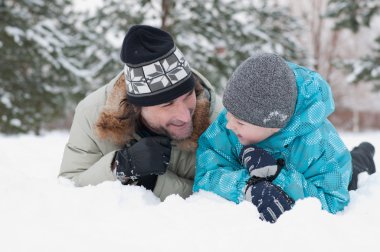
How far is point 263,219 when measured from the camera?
1587 mm

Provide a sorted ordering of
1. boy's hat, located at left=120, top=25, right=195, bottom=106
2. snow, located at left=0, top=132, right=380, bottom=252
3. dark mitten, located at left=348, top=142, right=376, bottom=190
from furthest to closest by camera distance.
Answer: dark mitten, located at left=348, top=142, right=376, bottom=190, boy's hat, located at left=120, top=25, right=195, bottom=106, snow, located at left=0, top=132, right=380, bottom=252

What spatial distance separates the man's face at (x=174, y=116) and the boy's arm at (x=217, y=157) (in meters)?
0.12

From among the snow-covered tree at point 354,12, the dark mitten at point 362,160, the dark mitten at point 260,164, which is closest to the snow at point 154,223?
the dark mitten at point 260,164

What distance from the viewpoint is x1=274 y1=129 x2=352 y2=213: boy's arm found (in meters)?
1.76

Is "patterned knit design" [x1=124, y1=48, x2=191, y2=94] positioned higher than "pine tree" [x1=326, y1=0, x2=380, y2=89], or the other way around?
"patterned knit design" [x1=124, y1=48, x2=191, y2=94]

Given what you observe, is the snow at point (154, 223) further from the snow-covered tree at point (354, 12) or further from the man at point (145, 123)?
the snow-covered tree at point (354, 12)

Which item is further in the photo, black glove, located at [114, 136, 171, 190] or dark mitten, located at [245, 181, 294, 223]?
black glove, located at [114, 136, 171, 190]

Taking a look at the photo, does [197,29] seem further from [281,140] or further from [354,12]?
[281,140]

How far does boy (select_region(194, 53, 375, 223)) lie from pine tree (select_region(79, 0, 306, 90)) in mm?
5538

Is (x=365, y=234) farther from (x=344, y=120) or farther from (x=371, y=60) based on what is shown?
(x=344, y=120)

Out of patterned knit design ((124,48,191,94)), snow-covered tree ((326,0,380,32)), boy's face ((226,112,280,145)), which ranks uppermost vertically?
patterned knit design ((124,48,191,94))

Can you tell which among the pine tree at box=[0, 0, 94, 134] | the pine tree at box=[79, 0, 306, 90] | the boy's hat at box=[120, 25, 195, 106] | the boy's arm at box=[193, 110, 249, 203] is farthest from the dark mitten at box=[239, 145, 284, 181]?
the pine tree at box=[0, 0, 94, 134]

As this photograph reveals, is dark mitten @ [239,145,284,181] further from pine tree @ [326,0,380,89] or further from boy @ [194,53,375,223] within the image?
pine tree @ [326,0,380,89]

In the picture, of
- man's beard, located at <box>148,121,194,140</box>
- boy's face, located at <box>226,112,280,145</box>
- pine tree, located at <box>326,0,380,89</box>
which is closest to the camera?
boy's face, located at <box>226,112,280,145</box>
